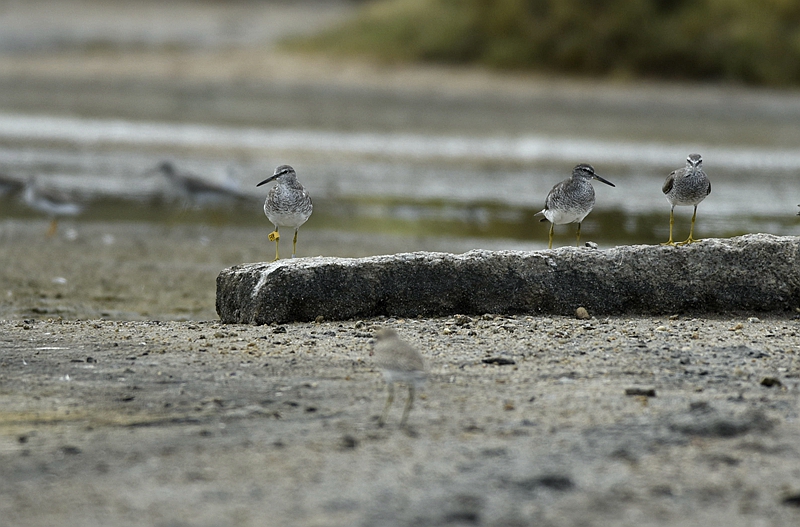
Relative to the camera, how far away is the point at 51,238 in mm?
13023

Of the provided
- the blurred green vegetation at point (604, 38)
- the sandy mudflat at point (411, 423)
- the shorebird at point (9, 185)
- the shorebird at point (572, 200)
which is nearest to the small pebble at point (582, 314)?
the sandy mudflat at point (411, 423)

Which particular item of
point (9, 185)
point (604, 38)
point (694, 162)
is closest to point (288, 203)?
point (694, 162)

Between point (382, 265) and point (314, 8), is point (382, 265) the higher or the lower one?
the lower one

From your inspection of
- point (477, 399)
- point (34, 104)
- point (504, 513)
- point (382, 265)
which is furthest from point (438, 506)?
point (34, 104)

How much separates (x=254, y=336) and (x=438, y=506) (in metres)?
2.81

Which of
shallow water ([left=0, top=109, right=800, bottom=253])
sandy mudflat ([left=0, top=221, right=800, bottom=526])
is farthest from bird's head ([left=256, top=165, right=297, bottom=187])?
shallow water ([left=0, top=109, right=800, bottom=253])

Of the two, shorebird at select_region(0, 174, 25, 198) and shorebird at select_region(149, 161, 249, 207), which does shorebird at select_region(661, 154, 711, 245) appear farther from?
shorebird at select_region(0, 174, 25, 198)

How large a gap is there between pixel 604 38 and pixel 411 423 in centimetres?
2716

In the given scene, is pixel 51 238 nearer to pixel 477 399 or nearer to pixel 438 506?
pixel 477 399

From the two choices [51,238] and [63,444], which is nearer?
[63,444]

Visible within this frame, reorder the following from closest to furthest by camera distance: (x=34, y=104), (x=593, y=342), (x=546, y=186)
A: (x=593, y=342) < (x=546, y=186) < (x=34, y=104)

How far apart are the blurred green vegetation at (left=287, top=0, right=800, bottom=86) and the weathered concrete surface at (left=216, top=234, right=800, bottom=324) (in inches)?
914

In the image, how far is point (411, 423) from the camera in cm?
529

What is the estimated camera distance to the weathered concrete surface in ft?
24.6
